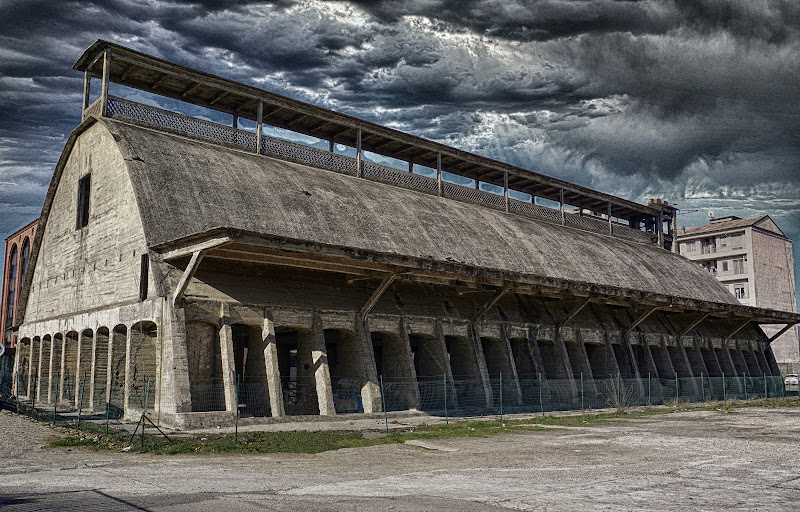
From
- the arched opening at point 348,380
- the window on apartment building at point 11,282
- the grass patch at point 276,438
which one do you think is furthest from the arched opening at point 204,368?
the window on apartment building at point 11,282

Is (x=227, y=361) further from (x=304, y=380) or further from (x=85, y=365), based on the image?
(x=85, y=365)

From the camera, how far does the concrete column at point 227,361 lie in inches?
798

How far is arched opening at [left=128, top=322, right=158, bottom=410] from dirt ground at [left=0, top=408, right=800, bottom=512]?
11.0 ft

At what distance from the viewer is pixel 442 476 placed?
1171 centimetres

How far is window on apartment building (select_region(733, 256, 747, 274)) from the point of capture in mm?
78688

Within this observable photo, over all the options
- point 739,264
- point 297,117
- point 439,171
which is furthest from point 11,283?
point 739,264

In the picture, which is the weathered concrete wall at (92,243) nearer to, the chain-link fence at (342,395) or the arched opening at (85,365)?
the arched opening at (85,365)

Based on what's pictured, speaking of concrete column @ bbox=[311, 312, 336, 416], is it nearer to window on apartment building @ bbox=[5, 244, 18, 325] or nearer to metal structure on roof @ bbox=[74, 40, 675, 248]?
metal structure on roof @ bbox=[74, 40, 675, 248]

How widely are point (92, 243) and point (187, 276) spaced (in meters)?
7.91

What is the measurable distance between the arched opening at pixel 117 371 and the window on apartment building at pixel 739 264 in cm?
7296

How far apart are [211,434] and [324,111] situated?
18286 mm

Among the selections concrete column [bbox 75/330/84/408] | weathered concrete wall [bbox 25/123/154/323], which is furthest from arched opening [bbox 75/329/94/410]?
weathered concrete wall [bbox 25/123/154/323]

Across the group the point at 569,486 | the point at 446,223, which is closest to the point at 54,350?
the point at 446,223

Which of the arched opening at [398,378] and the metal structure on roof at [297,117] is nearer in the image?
the arched opening at [398,378]
